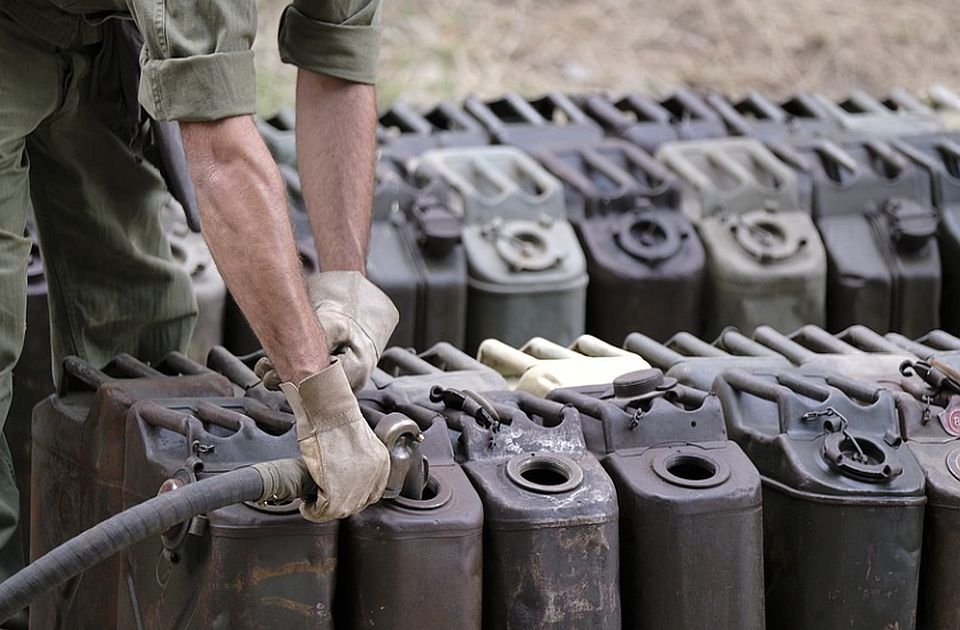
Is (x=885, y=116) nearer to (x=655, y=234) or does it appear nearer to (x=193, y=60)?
(x=655, y=234)

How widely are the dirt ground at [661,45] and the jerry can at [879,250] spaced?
4.29 metres

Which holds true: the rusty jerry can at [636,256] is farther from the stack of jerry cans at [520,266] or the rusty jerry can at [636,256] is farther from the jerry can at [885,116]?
the jerry can at [885,116]

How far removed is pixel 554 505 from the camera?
2893 millimetres

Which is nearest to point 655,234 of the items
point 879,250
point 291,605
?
point 879,250

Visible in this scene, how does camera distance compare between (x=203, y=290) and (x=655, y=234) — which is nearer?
(x=203, y=290)

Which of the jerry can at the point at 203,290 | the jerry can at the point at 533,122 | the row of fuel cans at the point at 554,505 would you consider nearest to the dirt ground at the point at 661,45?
the jerry can at the point at 533,122

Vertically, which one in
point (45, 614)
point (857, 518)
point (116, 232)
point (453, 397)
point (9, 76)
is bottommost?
point (45, 614)

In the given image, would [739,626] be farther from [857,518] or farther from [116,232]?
[116,232]

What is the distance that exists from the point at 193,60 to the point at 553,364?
129cm

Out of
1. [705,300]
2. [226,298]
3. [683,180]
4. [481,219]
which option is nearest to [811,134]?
[683,180]

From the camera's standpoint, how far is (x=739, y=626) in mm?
3012

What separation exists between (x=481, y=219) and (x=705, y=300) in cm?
76

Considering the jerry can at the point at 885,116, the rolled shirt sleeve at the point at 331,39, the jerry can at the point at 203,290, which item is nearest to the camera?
the rolled shirt sleeve at the point at 331,39

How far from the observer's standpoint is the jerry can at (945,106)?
627cm
